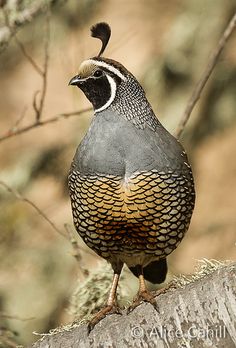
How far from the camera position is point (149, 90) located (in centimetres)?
618

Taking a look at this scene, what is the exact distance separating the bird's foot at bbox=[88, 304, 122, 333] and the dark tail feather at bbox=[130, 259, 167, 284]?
1.70 feet

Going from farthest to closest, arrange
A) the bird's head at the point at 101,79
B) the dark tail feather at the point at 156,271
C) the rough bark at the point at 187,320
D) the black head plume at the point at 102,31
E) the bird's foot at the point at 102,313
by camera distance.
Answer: the dark tail feather at the point at 156,271
the black head plume at the point at 102,31
the bird's head at the point at 101,79
the bird's foot at the point at 102,313
the rough bark at the point at 187,320

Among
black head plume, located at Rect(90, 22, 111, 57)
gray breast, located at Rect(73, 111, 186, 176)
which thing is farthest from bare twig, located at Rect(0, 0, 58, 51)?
gray breast, located at Rect(73, 111, 186, 176)

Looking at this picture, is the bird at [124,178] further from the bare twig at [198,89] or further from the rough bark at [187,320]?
the bare twig at [198,89]

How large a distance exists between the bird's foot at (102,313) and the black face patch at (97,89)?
752 mm

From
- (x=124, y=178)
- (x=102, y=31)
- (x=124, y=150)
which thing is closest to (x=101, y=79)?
(x=102, y=31)

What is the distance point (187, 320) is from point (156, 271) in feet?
4.40

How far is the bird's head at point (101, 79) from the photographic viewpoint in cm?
383

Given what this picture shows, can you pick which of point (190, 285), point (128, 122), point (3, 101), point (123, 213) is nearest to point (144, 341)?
point (190, 285)

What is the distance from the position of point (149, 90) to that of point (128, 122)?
239 centimetres

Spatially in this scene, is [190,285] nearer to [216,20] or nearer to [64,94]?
[216,20]

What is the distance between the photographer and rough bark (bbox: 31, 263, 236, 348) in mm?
2857

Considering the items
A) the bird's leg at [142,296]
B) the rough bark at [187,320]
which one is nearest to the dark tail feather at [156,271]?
the bird's leg at [142,296]

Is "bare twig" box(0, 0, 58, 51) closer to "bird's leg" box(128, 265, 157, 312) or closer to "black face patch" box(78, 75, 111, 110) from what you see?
"black face patch" box(78, 75, 111, 110)
